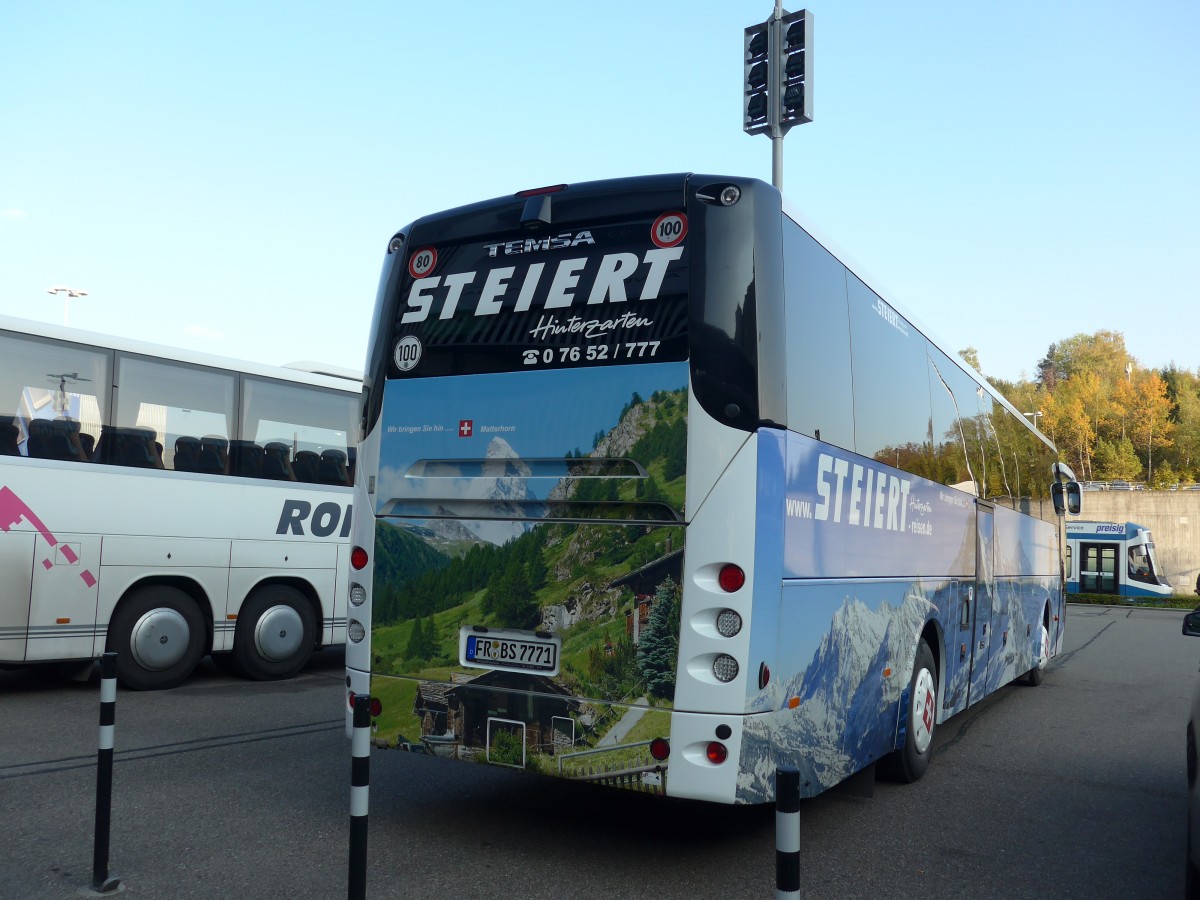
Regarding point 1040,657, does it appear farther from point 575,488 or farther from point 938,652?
point 575,488

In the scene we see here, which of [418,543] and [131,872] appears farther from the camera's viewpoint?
[418,543]

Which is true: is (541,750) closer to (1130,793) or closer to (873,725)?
(873,725)

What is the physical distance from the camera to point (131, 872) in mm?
4953

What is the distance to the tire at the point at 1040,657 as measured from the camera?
42.4 feet

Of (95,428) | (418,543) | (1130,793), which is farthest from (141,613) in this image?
(1130,793)

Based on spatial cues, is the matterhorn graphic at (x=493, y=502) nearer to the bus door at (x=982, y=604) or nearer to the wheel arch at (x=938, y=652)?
the wheel arch at (x=938, y=652)

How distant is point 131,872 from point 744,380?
11.9 ft

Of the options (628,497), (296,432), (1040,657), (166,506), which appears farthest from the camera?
(1040,657)

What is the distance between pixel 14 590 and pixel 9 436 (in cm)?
137

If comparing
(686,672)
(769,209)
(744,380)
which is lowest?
(686,672)

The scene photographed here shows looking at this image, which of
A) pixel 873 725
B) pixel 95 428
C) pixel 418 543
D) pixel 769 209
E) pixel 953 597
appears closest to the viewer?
pixel 769 209

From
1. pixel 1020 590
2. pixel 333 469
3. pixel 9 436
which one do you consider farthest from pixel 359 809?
pixel 1020 590

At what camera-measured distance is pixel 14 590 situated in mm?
9547

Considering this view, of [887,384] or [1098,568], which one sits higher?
[887,384]
